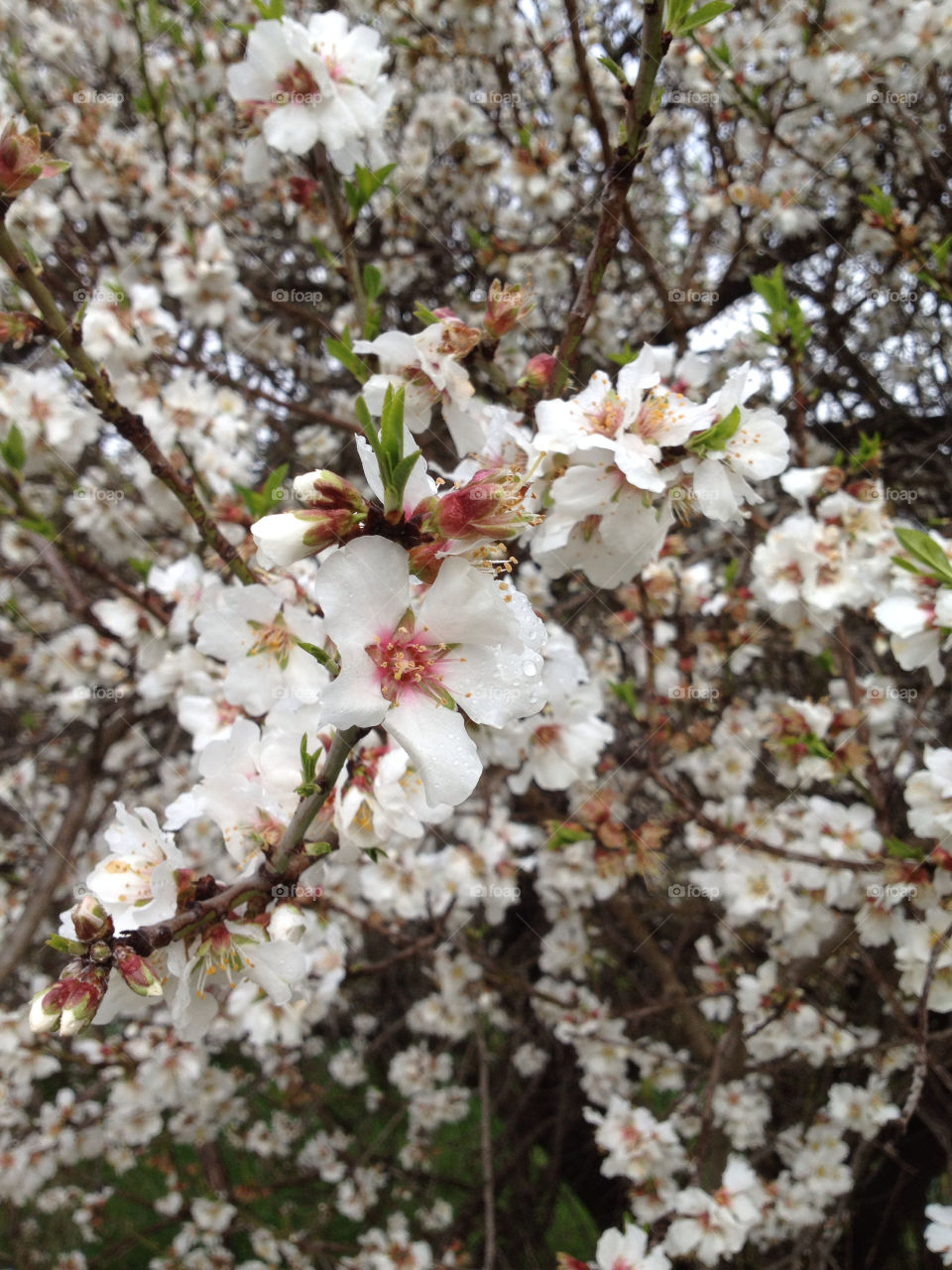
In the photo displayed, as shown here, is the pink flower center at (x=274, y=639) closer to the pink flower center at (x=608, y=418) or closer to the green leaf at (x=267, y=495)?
the green leaf at (x=267, y=495)

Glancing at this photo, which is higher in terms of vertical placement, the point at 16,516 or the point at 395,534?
the point at 16,516

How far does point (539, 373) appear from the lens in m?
1.42

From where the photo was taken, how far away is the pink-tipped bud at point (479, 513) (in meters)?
0.82

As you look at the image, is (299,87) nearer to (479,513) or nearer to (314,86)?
(314,86)

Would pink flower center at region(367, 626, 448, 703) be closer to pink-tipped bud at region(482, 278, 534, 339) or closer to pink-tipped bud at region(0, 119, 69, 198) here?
pink-tipped bud at region(482, 278, 534, 339)

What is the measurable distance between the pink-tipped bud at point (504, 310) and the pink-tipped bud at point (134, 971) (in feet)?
3.79

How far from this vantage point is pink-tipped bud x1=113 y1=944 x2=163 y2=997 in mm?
944

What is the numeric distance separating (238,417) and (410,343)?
2.25 metres

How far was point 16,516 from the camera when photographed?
2.37m

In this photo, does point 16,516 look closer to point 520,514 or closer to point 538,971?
point 520,514

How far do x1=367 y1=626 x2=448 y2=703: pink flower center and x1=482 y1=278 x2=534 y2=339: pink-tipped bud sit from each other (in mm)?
750

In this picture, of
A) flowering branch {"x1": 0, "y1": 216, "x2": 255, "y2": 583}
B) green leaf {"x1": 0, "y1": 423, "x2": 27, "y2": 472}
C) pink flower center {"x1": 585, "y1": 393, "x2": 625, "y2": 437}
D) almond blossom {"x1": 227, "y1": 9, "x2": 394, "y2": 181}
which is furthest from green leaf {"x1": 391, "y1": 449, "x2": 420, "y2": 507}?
green leaf {"x1": 0, "y1": 423, "x2": 27, "y2": 472}

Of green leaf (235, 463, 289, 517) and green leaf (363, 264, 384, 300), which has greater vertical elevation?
green leaf (363, 264, 384, 300)

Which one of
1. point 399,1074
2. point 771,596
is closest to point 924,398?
point 771,596
